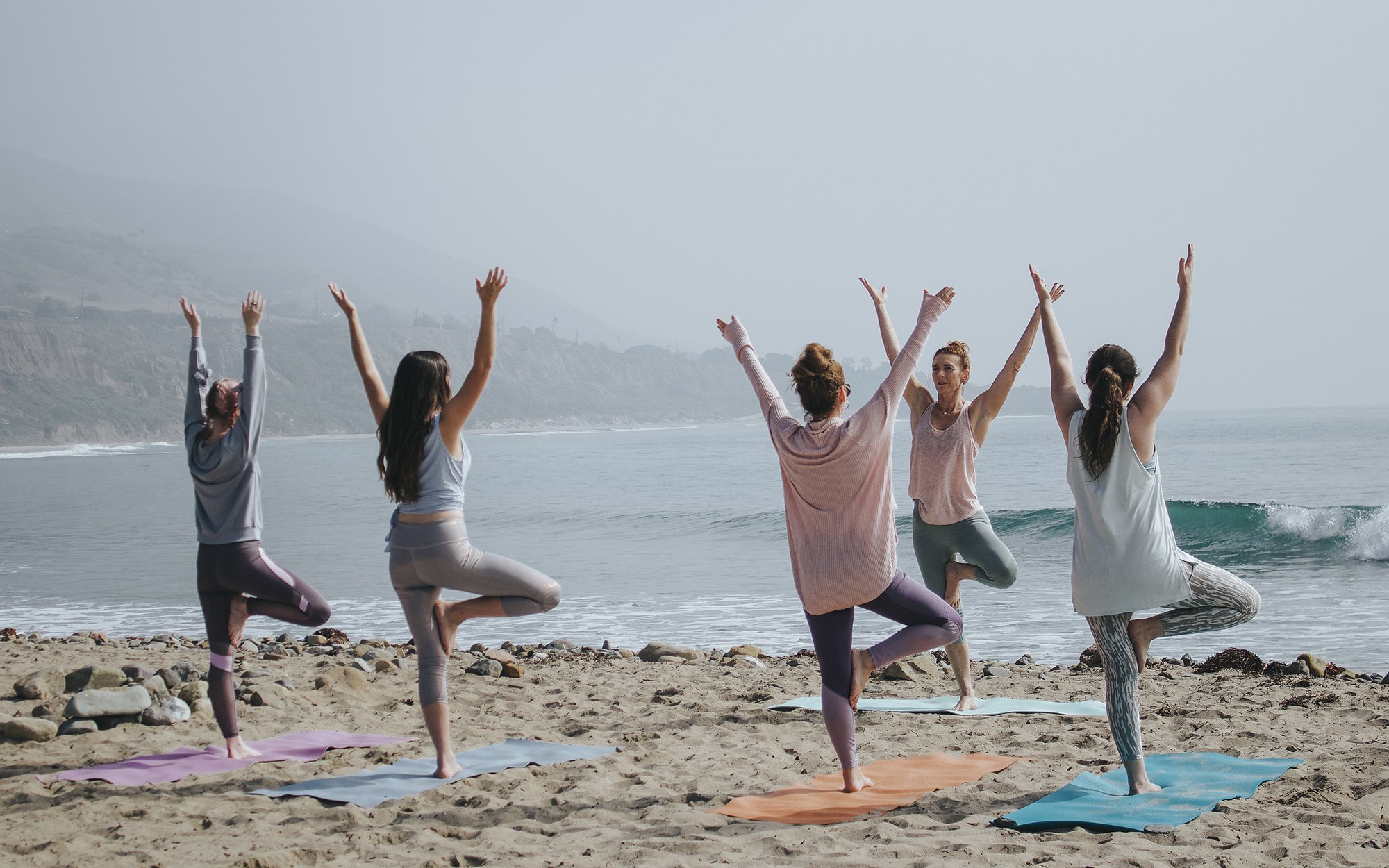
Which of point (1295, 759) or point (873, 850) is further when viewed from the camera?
point (1295, 759)

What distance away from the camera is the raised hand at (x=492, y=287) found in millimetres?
4762

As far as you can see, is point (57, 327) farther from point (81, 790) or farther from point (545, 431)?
Answer: point (81, 790)

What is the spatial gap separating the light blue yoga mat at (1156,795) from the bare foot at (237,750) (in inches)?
145

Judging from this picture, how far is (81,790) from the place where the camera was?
497 centimetres

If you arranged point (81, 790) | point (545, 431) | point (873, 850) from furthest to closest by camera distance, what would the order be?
point (545, 431)
point (81, 790)
point (873, 850)

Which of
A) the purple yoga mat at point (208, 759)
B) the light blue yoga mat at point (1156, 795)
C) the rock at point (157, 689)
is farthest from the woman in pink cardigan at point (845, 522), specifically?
the rock at point (157, 689)

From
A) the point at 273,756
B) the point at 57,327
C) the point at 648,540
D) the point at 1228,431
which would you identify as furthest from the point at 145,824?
the point at 57,327

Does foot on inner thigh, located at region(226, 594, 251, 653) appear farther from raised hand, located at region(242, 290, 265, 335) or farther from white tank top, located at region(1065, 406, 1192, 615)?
white tank top, located at region(1065, 406, 1192, 615)

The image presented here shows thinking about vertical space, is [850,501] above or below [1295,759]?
above

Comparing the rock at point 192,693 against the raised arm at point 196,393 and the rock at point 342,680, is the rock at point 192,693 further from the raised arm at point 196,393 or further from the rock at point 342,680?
the raised arm at point 196,393

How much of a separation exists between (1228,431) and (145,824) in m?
103

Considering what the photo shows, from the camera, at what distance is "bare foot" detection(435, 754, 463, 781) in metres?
5.05

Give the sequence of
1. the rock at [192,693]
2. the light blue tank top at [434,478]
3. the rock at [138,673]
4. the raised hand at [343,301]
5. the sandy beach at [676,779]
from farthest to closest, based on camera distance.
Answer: the rock at [138,673] < the rock at [192,693] < the raised hand at [343,301] < the light blue tank top at [434,478] < the sandy beach at [676,779]

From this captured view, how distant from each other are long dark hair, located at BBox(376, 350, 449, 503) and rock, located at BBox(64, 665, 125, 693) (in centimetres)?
385
